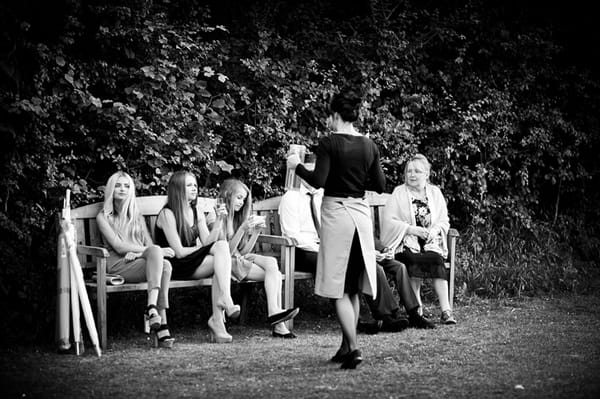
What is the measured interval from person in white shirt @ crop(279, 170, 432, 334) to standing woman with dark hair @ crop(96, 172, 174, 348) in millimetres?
1260

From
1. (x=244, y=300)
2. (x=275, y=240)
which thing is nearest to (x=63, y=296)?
(x=244, y=300)

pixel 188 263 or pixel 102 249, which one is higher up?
pixel 102 249

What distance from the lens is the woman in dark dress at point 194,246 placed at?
22.2 ft

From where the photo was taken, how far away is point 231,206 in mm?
7230

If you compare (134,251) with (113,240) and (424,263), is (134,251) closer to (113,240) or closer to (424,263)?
(113,240)

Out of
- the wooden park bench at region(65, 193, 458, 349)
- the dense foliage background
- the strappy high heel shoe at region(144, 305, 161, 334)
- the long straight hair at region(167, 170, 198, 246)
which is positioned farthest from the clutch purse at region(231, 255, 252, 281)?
the dense foliage background

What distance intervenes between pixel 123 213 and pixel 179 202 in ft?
1.52

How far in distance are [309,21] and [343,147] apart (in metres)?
3.96

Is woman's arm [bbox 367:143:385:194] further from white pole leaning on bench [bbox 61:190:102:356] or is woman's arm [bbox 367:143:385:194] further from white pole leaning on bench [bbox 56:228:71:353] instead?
white pole leaning on bench [bbox 56:228:71:353]

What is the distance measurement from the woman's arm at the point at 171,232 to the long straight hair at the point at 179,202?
6cm

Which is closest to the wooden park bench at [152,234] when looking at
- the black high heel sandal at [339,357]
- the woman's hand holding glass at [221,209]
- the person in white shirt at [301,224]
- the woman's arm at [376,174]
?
the person in white shirt at [301,224]

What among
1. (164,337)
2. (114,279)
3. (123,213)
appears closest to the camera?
(164,337)

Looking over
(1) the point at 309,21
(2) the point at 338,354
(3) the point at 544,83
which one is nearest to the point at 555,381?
(2) the point at 338,354

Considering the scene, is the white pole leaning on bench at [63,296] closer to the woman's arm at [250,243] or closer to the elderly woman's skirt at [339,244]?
the woman's arm at [250,243]
